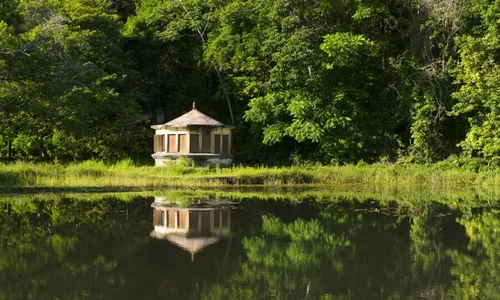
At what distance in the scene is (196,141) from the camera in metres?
29.8

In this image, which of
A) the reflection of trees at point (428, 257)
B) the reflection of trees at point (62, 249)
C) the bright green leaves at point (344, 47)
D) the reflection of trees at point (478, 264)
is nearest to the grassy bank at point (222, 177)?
the bright green leaves at point (344, 47)

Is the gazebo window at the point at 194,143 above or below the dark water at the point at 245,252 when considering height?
above

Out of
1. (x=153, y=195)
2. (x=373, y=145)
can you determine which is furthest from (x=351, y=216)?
(x=373, y=145)

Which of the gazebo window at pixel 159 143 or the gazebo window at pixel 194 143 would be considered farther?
the gazebo window at pixel 159 143

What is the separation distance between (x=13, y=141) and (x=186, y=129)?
8.40 metres

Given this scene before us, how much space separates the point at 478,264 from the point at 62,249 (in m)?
6.05

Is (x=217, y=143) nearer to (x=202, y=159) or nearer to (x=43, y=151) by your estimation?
(x=202, y=159)

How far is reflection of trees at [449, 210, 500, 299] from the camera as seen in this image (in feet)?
27.2

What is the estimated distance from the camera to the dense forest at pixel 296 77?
27766 mm

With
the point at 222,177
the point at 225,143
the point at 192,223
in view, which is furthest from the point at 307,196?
the point at 225,143

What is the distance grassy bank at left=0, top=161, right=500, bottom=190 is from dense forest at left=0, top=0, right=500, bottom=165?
6.12 ft

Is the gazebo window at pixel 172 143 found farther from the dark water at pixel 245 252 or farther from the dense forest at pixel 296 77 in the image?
the dark water at pixel 245 252

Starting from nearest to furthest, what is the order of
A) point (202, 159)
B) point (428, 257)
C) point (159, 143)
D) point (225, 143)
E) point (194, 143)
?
point (428, 257) < point (202, 159) < point (194, 143) < point (225, 143) < point (159, 143)

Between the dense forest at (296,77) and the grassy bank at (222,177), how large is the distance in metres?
1.86
